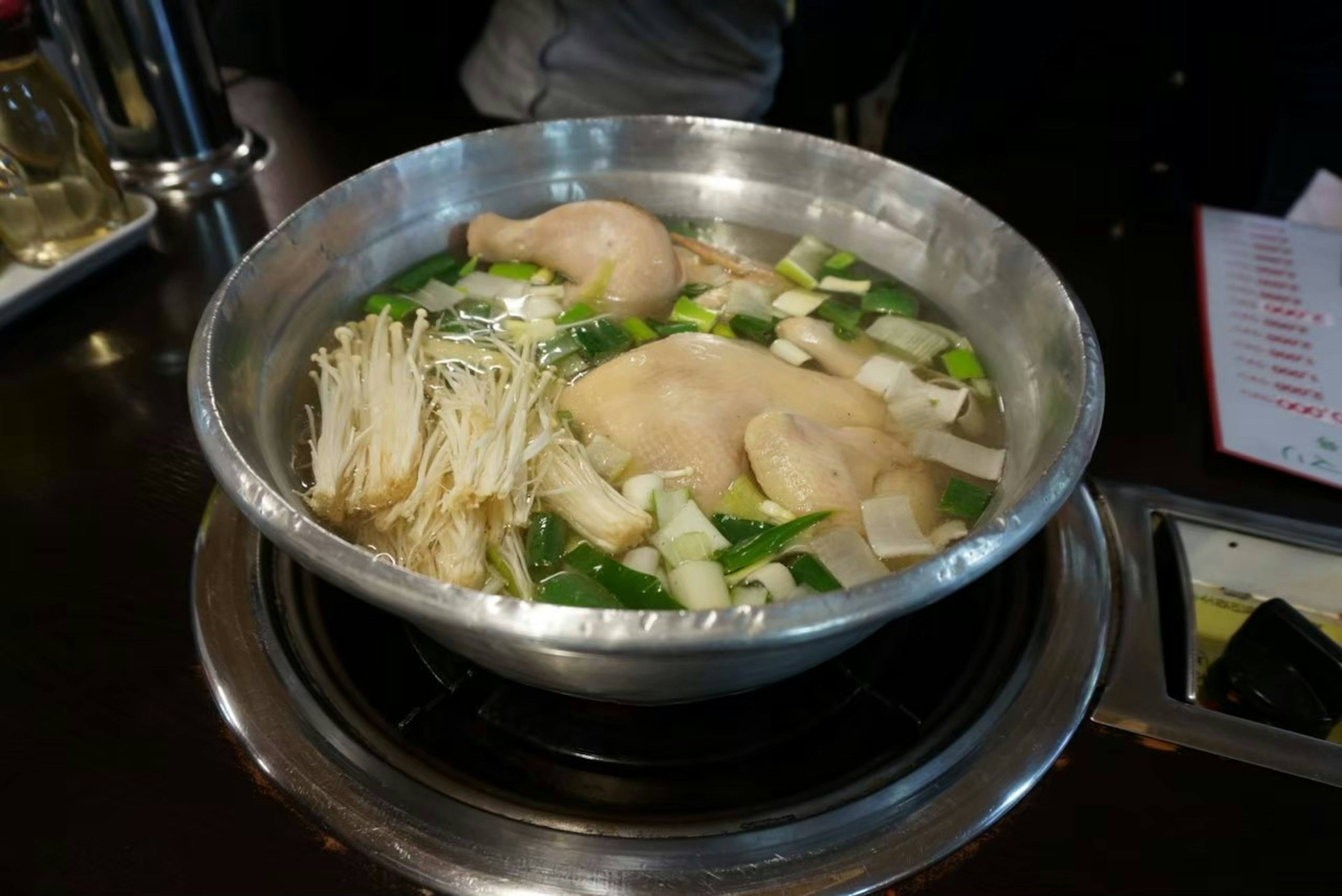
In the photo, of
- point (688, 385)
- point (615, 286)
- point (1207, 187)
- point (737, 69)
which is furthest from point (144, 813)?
point (1207, 187)

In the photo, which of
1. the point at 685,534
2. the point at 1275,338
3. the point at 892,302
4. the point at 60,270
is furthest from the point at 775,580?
the point at 60,270

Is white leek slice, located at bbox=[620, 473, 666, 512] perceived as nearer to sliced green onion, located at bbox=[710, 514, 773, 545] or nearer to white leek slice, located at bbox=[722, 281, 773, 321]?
sliced green onion, located at bbox=[710, 514, 773, 545]

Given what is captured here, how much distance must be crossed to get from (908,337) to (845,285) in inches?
8.0

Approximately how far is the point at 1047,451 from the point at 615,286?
0.87m

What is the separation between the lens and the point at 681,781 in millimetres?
1140

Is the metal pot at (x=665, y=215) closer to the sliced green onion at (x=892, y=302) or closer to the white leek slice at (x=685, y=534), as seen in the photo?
the sliced green onion at (x=892, y=302)

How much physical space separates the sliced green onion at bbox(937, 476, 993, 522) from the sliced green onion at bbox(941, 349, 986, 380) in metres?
0.31

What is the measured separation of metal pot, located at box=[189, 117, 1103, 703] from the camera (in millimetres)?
847

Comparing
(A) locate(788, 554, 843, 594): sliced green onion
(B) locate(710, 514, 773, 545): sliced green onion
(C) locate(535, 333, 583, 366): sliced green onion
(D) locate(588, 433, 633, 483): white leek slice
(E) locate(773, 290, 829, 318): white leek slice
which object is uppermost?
(C) locate(535, 333, 583, 366): sliced green onion

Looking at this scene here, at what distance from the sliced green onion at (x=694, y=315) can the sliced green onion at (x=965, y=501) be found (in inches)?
22.9

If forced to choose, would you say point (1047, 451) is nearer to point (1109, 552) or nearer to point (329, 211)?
point (1109, 552)

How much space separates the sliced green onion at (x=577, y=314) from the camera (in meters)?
1.63

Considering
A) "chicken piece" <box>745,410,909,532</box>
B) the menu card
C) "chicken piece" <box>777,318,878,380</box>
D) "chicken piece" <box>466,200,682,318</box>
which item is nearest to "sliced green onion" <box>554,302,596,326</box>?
"chicken piece" <box>466,200,682,318</box>

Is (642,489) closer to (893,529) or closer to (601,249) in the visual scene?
(893,529)
